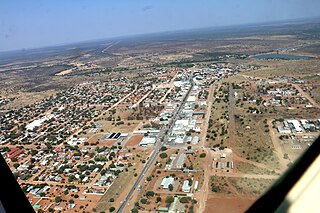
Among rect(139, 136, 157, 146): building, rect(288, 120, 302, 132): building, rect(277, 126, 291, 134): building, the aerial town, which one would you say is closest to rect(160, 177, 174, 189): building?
the aerial town

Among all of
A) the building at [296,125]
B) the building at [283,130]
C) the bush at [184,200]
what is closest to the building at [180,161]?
the bush at [184,200]

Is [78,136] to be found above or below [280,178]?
below

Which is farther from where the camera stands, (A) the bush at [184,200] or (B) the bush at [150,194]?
(B) the bush at [150,194]

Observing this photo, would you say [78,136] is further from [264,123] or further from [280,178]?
[280,178]

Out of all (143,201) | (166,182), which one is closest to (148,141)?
(166,182)

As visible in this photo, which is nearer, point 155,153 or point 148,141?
point 155,153

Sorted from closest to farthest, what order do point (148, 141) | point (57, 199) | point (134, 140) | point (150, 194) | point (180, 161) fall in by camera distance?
point (150, 194)
point (57, 199)
point (180, 161)
point (148, 141)
point (134, 140)

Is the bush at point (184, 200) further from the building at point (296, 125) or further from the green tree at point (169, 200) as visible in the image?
the building at point (296, 125)

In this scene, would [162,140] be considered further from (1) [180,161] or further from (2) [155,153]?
(1) [180,161]

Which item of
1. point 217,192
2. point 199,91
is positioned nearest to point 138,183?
point 217,192
